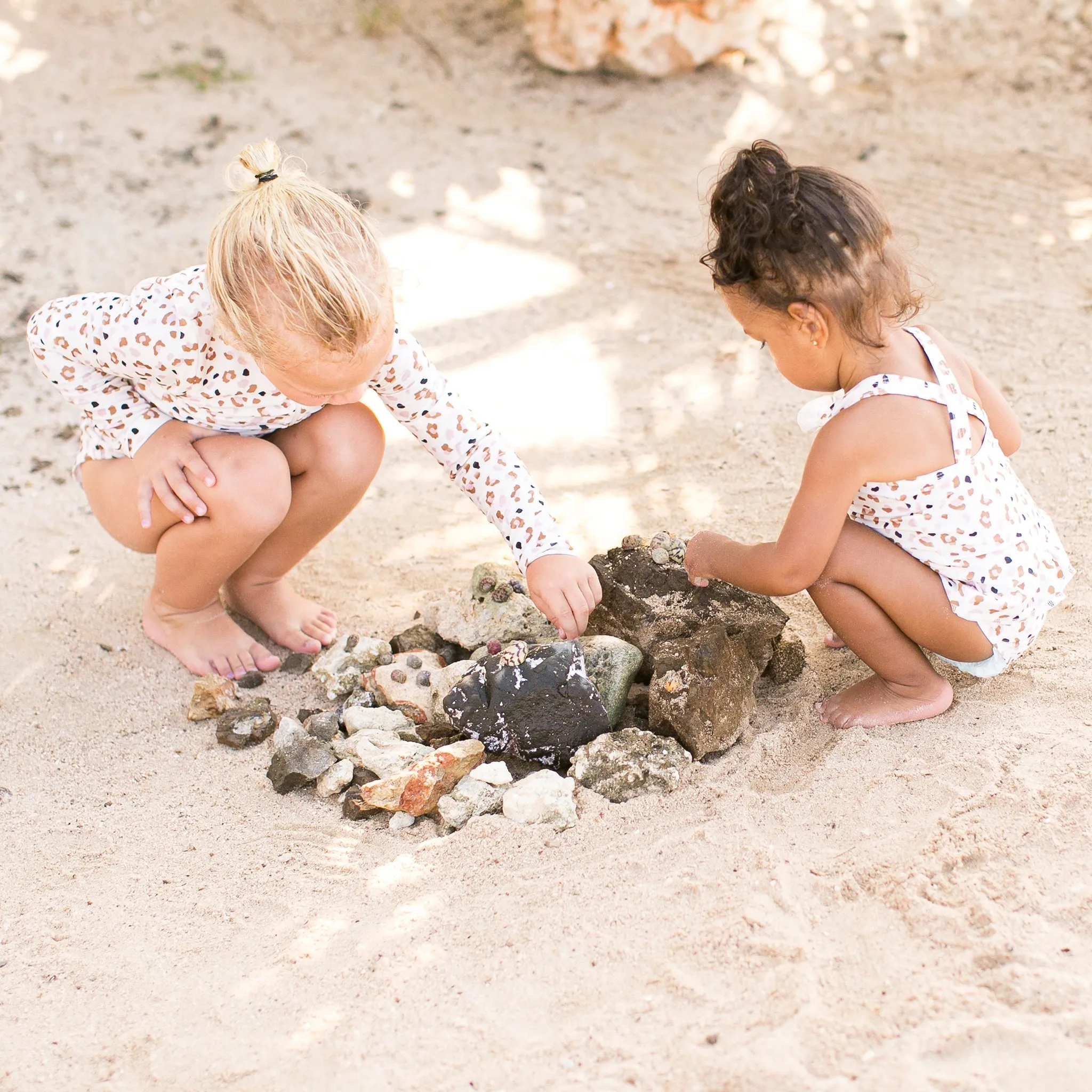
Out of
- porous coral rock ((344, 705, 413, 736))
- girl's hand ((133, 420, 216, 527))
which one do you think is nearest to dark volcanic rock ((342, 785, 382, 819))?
porous coral rock ((344, 705, 413, 736))

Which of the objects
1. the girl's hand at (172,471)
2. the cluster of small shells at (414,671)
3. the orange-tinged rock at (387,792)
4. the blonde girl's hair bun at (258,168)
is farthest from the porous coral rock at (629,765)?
the blonde girl's hair bun at (258,168)

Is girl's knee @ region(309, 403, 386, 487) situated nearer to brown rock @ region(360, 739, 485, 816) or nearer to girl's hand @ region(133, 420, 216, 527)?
girl's hand @ region(133, 420, 216, 527)

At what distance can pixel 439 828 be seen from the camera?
225cm

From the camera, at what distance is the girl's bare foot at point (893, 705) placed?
93.3 inches

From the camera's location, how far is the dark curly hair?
2.09 meters

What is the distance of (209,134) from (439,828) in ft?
13.0

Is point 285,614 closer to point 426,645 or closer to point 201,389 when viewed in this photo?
point 426,645

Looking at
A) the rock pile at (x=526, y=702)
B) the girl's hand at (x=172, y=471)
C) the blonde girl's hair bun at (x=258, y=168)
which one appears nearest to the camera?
the blonde girl's hair bun at (x=258, y=168)

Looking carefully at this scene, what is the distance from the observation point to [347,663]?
2701 mm

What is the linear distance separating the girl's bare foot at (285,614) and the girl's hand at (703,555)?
3.30 feet

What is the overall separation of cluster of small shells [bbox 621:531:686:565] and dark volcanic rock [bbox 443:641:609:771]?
41cm

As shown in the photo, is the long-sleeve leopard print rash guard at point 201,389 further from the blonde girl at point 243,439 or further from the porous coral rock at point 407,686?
the porous coral rock at point 407,686

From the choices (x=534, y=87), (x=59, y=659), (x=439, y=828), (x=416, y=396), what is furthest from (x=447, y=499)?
(x=534, y=87)

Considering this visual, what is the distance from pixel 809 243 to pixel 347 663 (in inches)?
57.1
